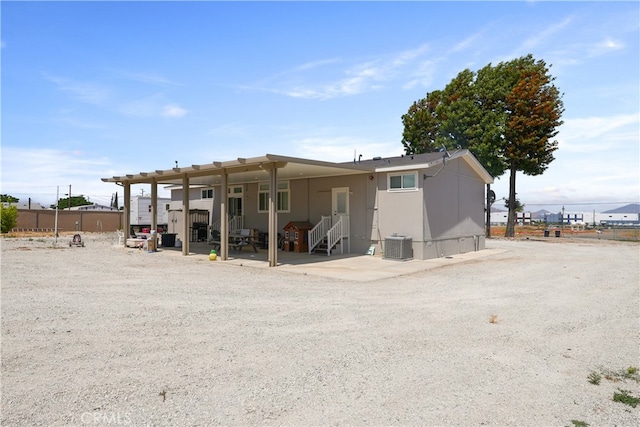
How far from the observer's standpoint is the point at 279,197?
17312mm

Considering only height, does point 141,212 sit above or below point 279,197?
below

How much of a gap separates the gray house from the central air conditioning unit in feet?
0.10

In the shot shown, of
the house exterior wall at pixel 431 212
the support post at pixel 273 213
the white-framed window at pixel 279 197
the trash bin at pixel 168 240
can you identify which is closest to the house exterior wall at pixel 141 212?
the trash bin at pixel 168 240

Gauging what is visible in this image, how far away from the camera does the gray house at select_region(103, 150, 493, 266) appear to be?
1284 centimetres

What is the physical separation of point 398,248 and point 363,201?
7.77 ft

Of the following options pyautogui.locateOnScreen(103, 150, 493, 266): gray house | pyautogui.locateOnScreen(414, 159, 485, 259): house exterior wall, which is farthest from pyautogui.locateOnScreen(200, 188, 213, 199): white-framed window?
pyautogui.locateOnScreen(414, 159, 485, 259): house exterior wall

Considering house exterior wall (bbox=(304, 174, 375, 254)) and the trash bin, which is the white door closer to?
house exterior wall (bbox=(304, 174, 375, 254))

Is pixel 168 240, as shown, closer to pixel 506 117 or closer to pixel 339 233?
pixel 339 233

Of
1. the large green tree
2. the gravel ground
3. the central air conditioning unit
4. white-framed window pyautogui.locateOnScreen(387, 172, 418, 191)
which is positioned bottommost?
the gravel ground

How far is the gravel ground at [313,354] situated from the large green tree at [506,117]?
19.8 m

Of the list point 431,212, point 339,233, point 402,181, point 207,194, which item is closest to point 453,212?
point 431,212

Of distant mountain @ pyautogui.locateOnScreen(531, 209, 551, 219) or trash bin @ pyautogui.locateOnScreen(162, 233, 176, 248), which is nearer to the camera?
trash bin @ pyautogui.locateOnScreen(162, 233, 176, 248)

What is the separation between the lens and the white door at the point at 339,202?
14945 mm

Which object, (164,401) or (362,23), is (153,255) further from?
(164,401)
